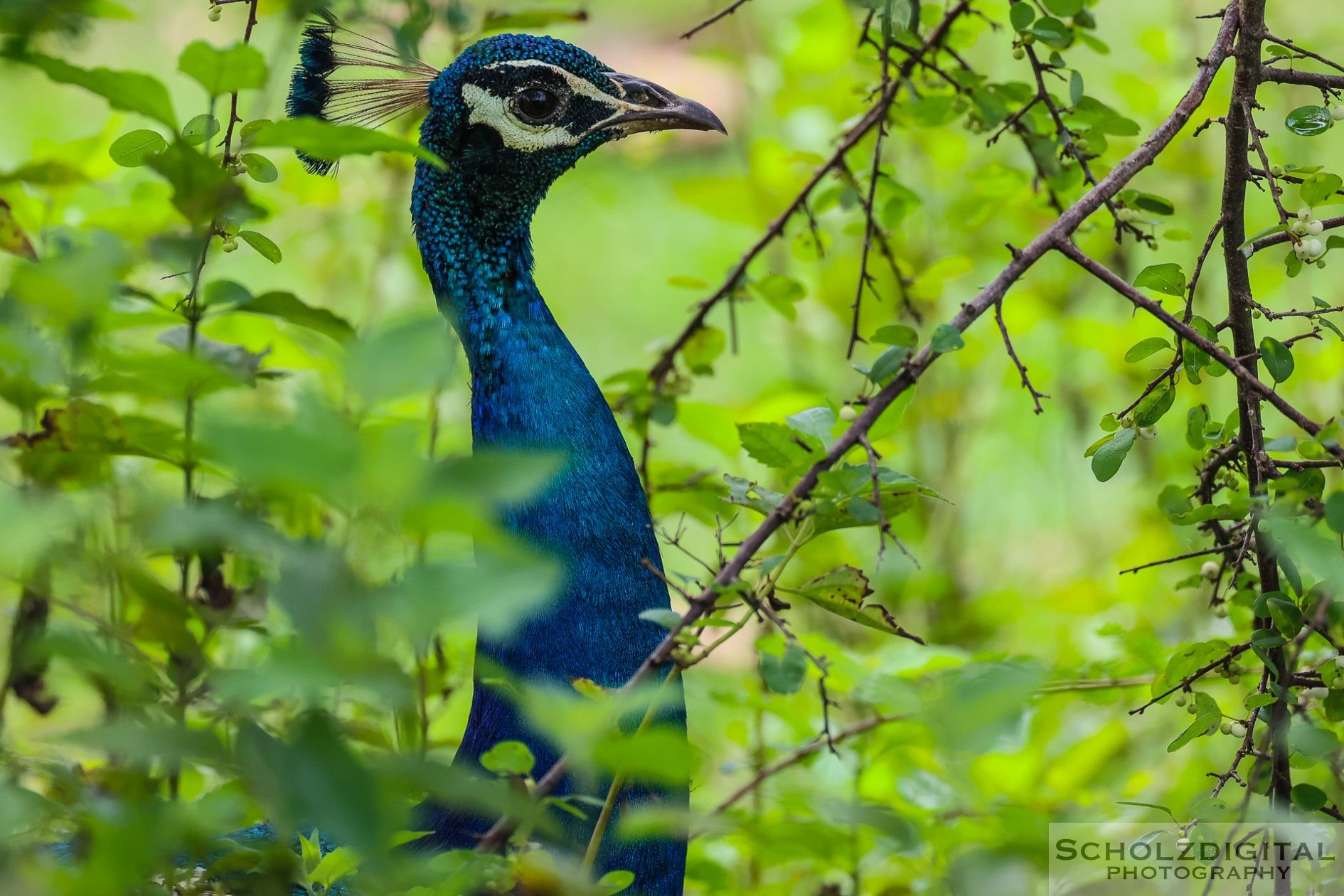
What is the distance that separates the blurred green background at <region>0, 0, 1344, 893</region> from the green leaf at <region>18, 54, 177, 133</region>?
8cm

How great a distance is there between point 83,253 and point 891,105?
30.8 inches

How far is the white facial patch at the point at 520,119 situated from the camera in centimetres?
110

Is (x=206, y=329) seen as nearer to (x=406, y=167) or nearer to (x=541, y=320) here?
(x=541, y=320)

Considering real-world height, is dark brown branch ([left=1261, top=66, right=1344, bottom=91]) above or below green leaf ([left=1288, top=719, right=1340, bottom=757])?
above

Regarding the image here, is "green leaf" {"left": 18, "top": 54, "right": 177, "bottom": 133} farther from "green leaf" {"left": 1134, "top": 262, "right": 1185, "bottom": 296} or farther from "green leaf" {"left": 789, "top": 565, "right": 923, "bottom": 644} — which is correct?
"green leaf" {"left": 1134, "top": 262, "right": 1185, "bottom": 296}

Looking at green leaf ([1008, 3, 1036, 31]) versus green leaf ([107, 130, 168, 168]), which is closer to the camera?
green leaf ([107, 130, 168, 168])

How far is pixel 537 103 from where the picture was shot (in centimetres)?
112

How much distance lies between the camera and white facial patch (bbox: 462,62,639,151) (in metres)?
1.10

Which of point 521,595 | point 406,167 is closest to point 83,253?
point 521,595

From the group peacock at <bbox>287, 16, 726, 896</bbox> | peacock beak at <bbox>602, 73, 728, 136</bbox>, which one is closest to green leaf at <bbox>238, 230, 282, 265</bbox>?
peacock at <bbox>287, 16, 726, 896</bbox>

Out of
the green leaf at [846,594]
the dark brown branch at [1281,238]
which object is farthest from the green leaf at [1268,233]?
the green leaf at [846,594]

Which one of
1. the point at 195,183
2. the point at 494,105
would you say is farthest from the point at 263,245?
the point at 494,105

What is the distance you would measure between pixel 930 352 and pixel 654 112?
0.50m

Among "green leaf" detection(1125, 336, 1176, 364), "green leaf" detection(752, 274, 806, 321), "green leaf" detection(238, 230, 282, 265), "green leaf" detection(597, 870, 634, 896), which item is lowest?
"green leaf" detection(597, 870, 634, 896)
